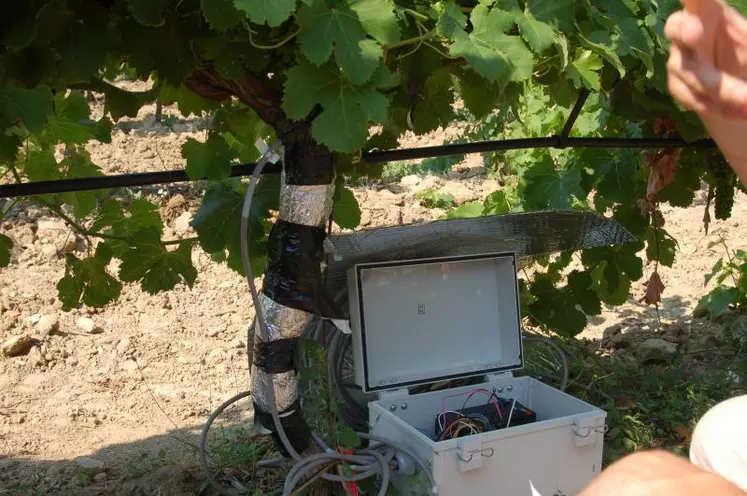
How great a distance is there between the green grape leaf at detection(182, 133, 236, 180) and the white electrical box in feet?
1.66

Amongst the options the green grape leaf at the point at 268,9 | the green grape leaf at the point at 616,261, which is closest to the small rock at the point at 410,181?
the green grape leaf at the point at 616,261

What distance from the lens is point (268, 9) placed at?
1756mm

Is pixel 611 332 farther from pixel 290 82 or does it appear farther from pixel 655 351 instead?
pixel 290 82

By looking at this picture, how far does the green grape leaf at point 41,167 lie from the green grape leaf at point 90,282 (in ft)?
0.98

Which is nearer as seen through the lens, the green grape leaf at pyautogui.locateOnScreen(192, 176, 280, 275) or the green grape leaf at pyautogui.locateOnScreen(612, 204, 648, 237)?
the green grape leaf at pyautogui.locateOnScreen(192, 176, 280, 275)

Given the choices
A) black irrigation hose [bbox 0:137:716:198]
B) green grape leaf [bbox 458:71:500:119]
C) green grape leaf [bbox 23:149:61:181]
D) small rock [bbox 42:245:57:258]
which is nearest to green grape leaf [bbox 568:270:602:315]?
black irrigation hose [bbox 0:137:716:198]

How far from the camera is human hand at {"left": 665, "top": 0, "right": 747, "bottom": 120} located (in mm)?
1073

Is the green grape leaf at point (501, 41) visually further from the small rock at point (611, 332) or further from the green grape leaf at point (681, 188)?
the small rock at point (611, 332)

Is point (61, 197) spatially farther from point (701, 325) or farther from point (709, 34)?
point (701, 325)

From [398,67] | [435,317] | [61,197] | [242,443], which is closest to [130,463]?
[242,443]

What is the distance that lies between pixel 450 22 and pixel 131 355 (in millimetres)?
3371

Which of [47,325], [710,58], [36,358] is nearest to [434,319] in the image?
[710,58]

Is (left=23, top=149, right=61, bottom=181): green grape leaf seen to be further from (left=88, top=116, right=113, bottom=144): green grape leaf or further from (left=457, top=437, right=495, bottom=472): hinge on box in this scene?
(left=457, top=437, right=495, bottom=472): hinge on box

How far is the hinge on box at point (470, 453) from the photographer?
2574 mm
